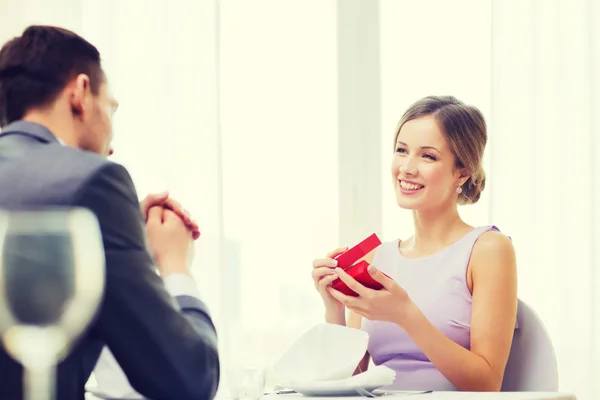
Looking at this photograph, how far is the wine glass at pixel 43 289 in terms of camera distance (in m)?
0.76

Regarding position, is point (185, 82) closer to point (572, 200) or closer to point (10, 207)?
point (572, 200)

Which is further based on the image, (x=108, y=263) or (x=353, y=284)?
(x=353, y=284)

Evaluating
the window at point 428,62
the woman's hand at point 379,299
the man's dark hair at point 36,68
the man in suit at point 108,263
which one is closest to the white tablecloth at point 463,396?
the woman's hand at point 379,299

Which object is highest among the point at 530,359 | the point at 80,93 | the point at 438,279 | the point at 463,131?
the point at 80,93

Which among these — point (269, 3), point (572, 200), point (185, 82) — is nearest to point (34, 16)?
point (185, 82)

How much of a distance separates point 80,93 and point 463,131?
1242mm

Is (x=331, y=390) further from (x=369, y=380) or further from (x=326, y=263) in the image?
(x=326, y=263)

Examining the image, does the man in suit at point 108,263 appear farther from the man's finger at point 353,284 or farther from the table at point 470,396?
the man's finger at point 353,284

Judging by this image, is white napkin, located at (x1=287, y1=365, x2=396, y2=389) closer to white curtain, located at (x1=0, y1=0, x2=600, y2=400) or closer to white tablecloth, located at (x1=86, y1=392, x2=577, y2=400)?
white tablecloth, located at (x1=86, y1=392, x2=577, y2=400)

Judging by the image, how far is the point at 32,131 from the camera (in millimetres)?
1044

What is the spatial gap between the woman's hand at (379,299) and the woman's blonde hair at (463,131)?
0.53 metres

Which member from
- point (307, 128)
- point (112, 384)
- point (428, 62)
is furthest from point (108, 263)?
point (428, 62)

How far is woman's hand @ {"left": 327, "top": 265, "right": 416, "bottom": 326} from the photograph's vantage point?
5.50 ft

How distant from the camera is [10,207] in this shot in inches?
36.6
